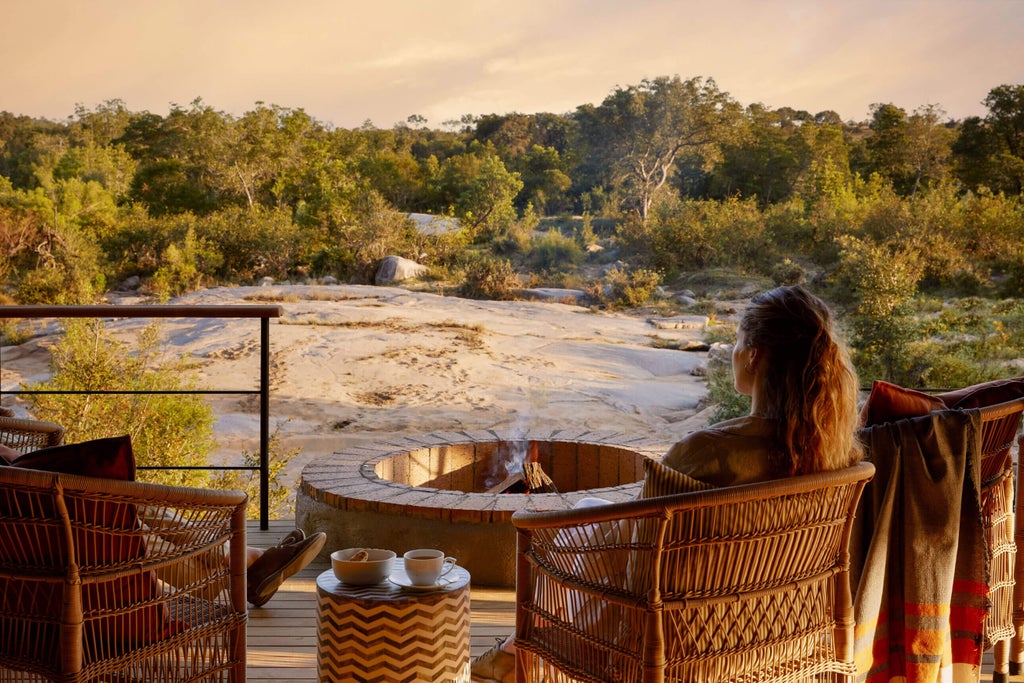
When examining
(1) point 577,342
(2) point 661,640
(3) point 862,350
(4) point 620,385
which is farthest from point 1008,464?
(1) point 577,342

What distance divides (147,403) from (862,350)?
593 cm

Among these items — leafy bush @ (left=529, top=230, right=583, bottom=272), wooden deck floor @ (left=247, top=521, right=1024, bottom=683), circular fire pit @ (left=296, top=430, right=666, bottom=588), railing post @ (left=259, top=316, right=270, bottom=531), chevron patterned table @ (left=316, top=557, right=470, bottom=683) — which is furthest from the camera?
leafy bush @ (left=529, top=230, right=583, bottom=272)

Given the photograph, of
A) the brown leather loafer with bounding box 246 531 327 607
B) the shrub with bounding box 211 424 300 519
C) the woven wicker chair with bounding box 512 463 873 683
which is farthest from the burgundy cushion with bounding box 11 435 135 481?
the shrub with bounding box 211 424 300 519

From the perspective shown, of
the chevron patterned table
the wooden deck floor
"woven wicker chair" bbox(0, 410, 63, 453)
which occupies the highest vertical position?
"woven wicker chair" bbox(0, 410, 63, 453)

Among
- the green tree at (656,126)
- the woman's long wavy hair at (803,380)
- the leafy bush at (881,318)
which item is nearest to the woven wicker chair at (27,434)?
the woman's long wavy hair at (803,380)

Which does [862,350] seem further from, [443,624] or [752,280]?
[443,624]

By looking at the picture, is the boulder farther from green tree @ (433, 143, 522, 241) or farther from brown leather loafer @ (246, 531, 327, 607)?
brown leather loafer @ (246, 531, 327, 607)

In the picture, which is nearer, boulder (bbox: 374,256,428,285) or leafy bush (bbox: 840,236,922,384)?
leafy bush (bbox: 840,236,922,384)

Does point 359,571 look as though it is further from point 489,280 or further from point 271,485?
point 489,280

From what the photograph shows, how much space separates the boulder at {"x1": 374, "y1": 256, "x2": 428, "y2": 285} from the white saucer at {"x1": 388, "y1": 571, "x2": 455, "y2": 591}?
1242 centimetres

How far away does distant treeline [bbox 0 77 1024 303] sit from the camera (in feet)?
42.5

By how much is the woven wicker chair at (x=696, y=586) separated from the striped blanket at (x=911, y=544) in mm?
191

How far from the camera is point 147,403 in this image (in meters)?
5.94

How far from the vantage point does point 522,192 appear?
15867 millimetres
